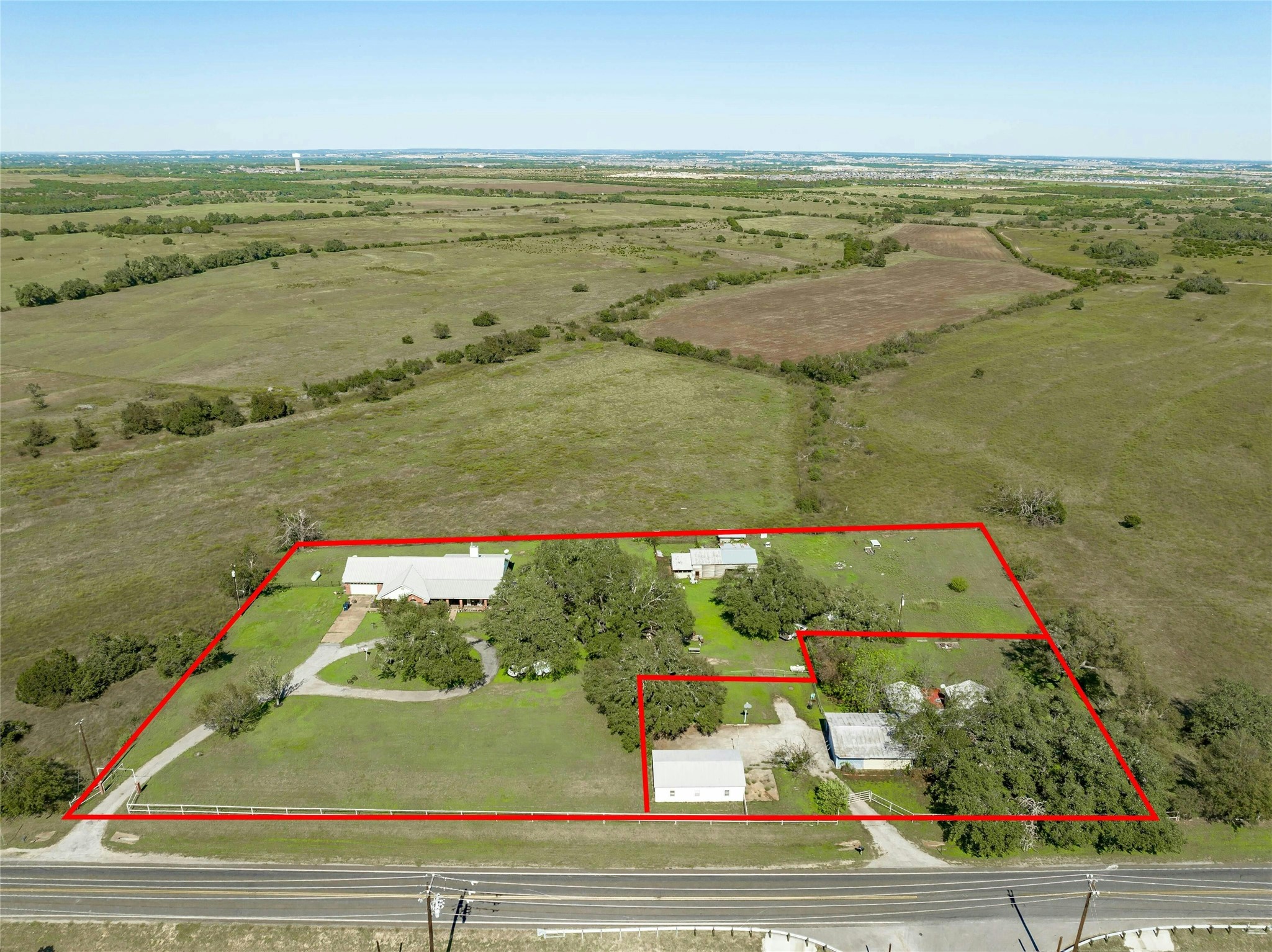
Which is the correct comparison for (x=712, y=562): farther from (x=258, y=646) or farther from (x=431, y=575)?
(x=258, y=646)

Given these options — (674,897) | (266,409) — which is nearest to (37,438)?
(266,409)

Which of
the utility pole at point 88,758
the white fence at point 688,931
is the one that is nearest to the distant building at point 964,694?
the white fence at point 688,931

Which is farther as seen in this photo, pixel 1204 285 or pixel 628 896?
pixel 1204 285

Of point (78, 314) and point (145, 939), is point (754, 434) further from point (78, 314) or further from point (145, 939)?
point (78, 314)

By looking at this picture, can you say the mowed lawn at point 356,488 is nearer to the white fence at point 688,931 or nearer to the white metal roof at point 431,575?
the white metal roof at point 431,575

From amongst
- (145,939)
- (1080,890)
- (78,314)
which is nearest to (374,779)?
(145,939)

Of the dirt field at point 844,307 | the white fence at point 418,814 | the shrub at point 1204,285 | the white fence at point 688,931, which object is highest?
the shrub at point 1204,285

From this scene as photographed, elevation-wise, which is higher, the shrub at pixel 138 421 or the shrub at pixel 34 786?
the shrub at pixel 138 421
